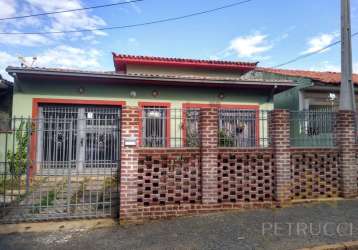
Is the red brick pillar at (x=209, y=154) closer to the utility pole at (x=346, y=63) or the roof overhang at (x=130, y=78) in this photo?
the roof overhang at (x=130, y=78)

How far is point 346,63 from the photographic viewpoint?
7715 millimetres

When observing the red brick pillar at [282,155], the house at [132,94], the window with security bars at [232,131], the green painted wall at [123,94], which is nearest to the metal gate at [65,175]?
the house at [132,94]

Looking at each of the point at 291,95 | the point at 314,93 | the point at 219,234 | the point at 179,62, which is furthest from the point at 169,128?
the point at 314,93

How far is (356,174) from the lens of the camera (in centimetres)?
656

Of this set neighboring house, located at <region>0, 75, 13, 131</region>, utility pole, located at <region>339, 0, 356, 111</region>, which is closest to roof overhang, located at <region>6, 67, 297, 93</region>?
neighboring house, located at <region>0, 75, 13, 131</region>

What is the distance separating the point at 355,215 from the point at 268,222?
178 centimetres

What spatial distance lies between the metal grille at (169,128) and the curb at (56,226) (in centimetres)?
218

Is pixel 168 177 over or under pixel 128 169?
under

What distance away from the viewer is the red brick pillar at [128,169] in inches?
201

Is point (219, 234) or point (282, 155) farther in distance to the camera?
point (282, 155)

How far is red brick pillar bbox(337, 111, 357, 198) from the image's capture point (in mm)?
6453

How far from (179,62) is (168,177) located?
7863mm

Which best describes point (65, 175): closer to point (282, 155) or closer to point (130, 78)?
point (130, 78)

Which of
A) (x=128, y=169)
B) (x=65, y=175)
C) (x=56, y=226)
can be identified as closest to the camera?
(x=56, y=226)
